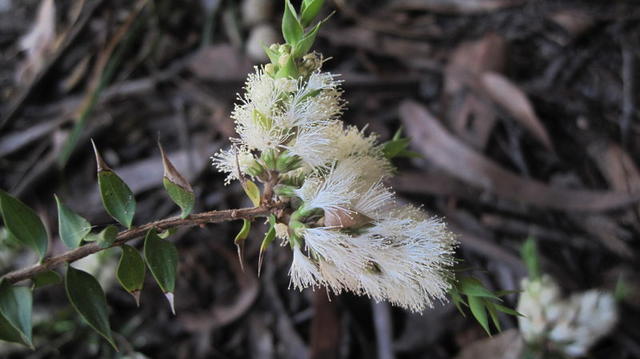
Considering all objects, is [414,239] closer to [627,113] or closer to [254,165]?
[254,165]

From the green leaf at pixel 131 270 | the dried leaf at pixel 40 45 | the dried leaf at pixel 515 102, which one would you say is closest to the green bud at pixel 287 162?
the green leaf at pixel 131 270

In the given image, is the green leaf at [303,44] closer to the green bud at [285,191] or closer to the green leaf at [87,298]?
the green bud at [285,191]

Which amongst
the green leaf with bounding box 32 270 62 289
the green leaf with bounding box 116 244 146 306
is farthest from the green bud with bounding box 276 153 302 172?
the green leaf with bounding box 32 270 62 289

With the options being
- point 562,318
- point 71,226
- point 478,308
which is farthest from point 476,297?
point 562,318

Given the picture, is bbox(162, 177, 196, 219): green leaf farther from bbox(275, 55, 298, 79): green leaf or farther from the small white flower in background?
the small white flower in background

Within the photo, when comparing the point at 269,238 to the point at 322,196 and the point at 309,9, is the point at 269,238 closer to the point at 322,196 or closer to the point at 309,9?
the point at 322,196

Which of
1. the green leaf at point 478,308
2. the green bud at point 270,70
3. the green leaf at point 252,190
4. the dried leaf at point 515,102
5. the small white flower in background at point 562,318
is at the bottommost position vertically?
the small white flower in background at point 562,318
